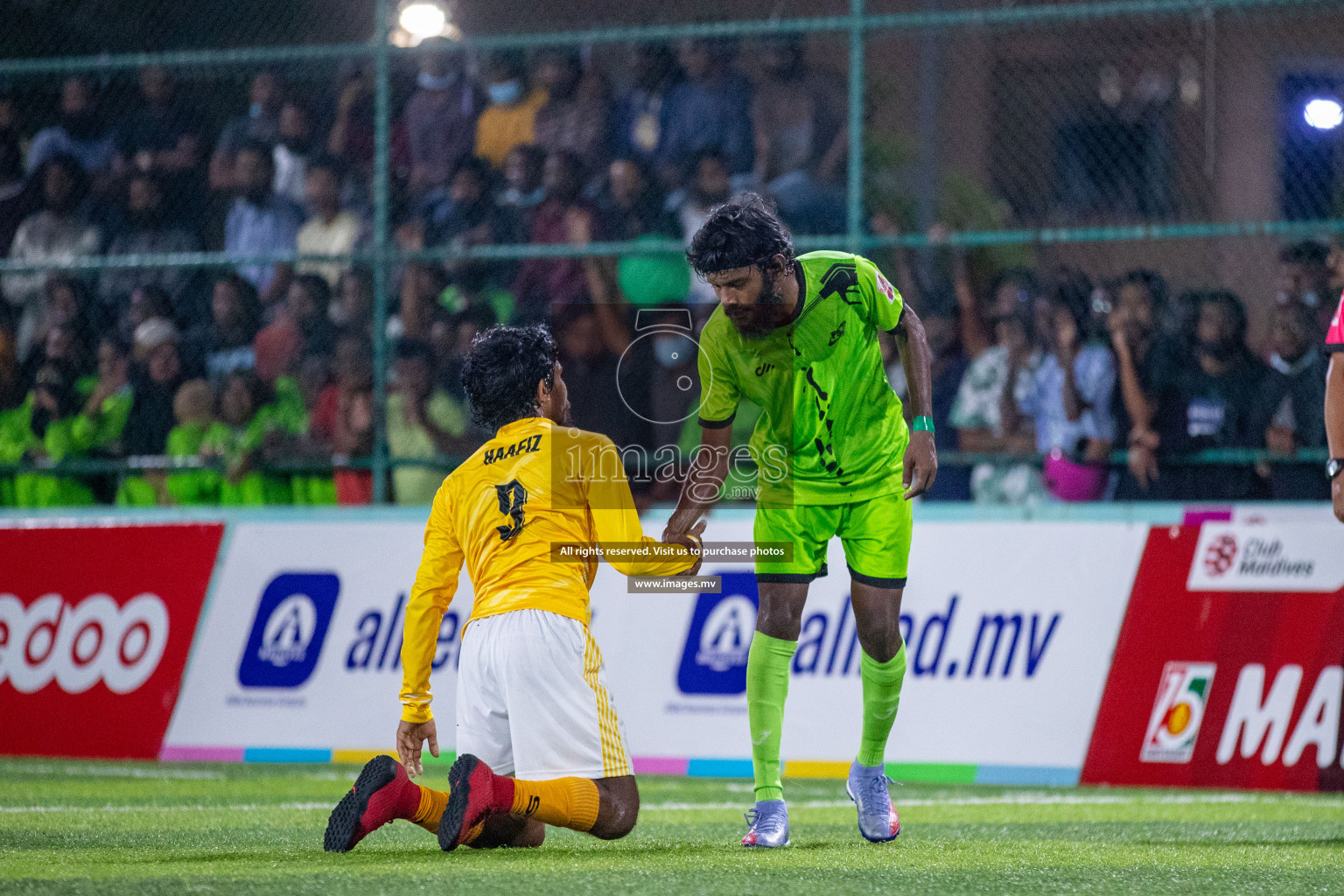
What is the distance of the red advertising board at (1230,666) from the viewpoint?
7383mm

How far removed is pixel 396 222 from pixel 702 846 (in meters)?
5.64

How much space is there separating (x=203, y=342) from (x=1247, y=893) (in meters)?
7.26

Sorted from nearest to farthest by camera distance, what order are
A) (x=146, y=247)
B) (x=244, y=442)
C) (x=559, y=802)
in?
(x=559, y=802)
(x=244, y=442)
(x=146, y=247)

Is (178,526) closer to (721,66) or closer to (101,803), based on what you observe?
(101,803)

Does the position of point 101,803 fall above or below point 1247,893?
below

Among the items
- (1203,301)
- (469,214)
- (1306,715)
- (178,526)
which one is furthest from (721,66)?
(1306,715)

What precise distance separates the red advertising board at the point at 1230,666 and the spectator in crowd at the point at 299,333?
193 inches

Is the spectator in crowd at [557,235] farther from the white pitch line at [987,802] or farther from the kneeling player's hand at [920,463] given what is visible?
the kneeling player's hand at [920,463]

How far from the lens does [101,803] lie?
21.7 ft

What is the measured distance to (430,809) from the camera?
180 inches

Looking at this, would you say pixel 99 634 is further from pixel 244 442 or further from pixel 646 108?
pixel 646 108

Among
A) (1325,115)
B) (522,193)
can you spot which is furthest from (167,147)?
(1325,115)

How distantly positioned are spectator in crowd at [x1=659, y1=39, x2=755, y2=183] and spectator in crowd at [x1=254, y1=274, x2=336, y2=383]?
2212mm

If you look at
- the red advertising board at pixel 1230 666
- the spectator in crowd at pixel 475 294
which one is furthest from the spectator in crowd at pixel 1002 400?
the spectator in crowd at pixel 475 294
